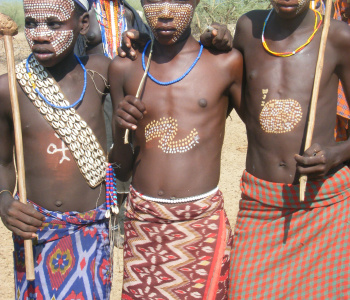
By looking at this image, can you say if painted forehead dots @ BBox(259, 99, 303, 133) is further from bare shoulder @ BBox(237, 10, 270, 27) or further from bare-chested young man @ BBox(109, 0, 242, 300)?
bare shoulder @ BBox(237, 10, 270, 27)

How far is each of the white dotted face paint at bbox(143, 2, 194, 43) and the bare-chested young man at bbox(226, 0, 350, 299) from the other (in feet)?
1.35

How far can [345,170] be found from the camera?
111 inches

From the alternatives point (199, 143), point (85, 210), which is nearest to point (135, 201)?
point (85, 210)

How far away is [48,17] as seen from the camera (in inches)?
105

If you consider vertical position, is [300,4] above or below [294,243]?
above

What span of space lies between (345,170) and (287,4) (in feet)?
3.14

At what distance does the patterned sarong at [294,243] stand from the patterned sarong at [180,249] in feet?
0.68

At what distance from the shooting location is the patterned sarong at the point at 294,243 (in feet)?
8.88

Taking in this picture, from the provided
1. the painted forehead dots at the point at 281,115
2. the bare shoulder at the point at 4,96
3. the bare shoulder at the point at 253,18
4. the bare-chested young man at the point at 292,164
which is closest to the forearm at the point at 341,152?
the bare-chested young man at the point at 292,164

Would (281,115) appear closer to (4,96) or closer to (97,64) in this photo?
(97,64)

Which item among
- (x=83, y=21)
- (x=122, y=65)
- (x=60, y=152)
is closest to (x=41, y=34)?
(x=83, y=21)

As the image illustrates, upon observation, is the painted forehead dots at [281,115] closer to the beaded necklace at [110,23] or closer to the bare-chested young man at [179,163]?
the bare-chested young man at [179,163]

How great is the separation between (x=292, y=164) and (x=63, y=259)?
4.46ft

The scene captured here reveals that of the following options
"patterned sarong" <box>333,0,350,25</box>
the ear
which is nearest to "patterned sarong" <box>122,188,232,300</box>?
the ear
